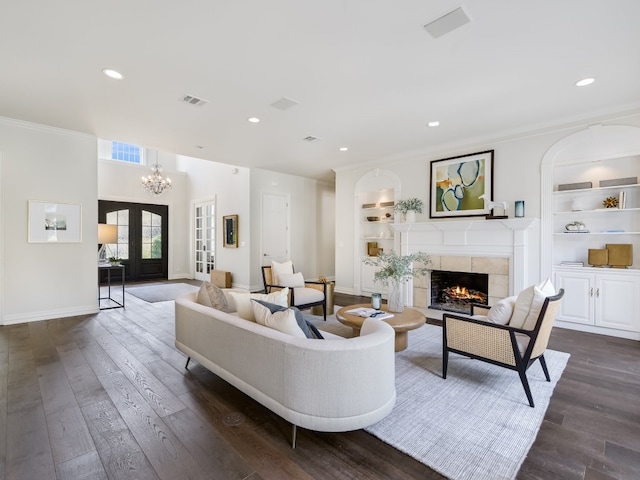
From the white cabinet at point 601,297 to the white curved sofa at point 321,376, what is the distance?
3762mm

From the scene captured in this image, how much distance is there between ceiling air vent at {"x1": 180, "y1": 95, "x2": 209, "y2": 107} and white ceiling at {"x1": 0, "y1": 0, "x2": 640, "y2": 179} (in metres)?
0.09

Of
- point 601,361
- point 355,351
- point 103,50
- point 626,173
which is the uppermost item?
point 103,50

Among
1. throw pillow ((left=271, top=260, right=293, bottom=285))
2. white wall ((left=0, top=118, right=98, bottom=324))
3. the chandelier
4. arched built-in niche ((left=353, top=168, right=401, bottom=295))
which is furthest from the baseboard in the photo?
arched built-in niche ((left=353, top=168, right=401, bottom=295))

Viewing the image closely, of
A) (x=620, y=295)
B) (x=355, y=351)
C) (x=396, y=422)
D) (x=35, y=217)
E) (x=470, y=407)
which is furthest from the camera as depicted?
(x=35, y=217)

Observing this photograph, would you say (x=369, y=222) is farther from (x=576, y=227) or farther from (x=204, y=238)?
(x=204, y=238)

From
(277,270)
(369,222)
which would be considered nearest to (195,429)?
(277,270)

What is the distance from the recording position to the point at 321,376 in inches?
69.4

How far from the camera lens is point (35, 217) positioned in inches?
183

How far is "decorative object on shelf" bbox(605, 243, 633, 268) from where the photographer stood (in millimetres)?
3986

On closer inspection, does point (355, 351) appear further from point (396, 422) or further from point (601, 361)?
point (601, 361)

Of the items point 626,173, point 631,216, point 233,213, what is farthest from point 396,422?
point 233,213

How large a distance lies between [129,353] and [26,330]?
2.02 meters

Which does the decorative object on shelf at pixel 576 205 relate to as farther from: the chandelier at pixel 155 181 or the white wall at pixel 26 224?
the chandelier at pixel 155 181

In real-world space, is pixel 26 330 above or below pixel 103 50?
below
